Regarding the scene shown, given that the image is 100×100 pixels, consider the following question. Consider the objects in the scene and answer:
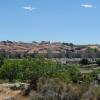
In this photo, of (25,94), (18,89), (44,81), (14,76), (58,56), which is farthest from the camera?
(58,56)

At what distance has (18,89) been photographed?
123 ft

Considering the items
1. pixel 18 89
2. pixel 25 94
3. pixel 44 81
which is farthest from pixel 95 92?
pixel 18 89

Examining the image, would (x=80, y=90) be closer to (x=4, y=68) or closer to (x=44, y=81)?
(x=44, y=81)

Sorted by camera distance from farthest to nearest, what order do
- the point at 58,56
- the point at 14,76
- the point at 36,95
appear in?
1. the point at 58,56
2. the point at 14,76
3. the point at 36,95

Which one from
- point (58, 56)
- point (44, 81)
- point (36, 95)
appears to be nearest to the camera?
point (36, 95)

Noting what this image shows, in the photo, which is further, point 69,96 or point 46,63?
point 46,63

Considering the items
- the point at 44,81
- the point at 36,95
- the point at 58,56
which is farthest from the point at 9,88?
the point at 58,56

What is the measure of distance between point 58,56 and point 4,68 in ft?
444

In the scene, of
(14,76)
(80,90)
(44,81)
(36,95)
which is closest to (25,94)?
(44,81)

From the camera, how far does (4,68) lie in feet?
191

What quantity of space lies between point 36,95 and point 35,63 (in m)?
32.6

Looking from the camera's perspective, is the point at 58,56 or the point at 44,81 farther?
the point at 58,56

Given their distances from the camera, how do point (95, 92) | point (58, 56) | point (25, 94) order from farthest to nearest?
point (58, 56)
point (25, 94)
point (95, 92)

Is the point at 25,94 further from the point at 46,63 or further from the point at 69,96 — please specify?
the point at 46,63
